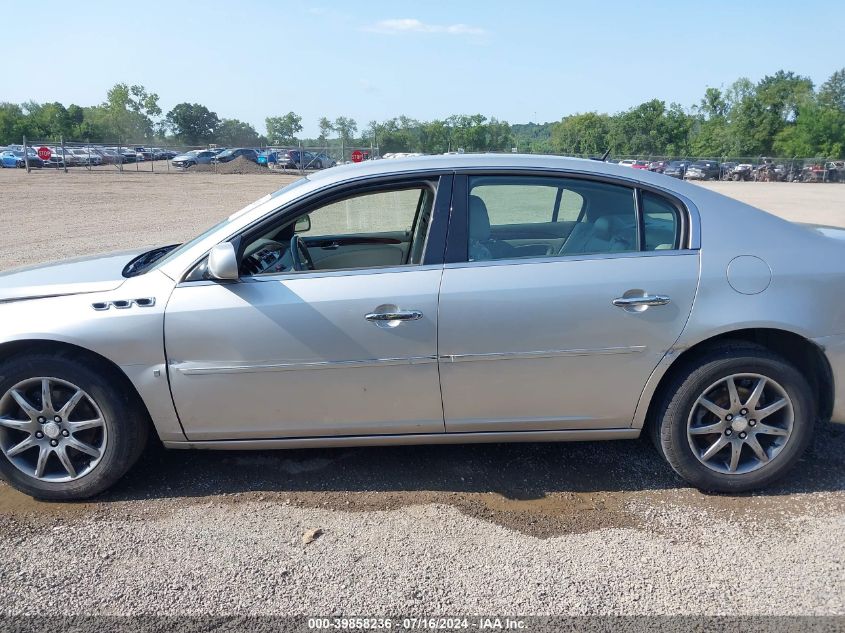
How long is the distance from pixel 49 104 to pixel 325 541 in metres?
114

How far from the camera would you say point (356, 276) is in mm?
3266

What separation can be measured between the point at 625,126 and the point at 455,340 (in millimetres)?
68470

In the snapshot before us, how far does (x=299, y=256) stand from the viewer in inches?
148

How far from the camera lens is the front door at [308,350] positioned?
3193 millimetres

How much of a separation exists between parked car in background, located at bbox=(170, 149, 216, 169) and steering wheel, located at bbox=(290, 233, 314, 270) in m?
46.4

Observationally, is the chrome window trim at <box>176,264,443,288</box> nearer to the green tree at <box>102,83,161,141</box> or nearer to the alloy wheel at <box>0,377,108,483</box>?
the alloy wheel at <box>0,377,108,483</box>

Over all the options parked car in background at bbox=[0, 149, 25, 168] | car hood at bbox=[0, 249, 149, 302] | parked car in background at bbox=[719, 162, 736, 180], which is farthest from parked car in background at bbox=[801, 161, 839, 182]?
parked car in background at bbox=[0, 149, 25, 168]

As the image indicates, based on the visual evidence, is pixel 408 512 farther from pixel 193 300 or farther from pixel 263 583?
pixel 193 300

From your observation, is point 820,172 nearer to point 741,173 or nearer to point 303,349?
point 741,173

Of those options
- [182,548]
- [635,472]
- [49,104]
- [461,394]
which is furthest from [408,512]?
[49,104]

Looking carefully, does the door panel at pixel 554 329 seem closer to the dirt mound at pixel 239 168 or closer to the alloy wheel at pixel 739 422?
the alloy wheel at pixel 739 422

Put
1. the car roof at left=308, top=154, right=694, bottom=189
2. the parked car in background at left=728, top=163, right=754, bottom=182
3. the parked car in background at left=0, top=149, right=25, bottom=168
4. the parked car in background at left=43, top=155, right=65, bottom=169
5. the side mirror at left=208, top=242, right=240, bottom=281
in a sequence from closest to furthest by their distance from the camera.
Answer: the side mirror at left=208, top=242, right=240, bottom=281
the car roof at left=308, top=154, right=694, bottom=189
the parked car in background at left=43, top=155, right=65, bottom=169
the parked car in background at left=0, top=149, right=25, bottom=168
the parked car in background at left=728, top=163, right=754, bottom=182

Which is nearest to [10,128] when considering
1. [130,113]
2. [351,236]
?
[130,113]

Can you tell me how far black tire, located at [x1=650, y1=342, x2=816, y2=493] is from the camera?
3273 mm
